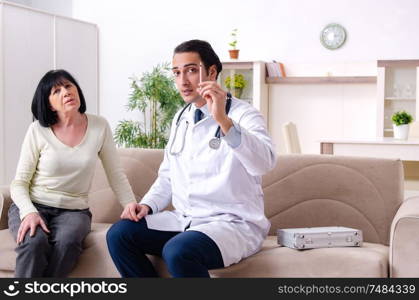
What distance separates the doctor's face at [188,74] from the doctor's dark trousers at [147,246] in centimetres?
52

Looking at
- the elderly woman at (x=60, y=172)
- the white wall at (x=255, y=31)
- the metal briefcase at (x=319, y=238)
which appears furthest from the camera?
the white wall at (x=255, y=31)

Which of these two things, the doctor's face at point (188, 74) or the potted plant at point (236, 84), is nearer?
the doctor's face at point (188, 74)

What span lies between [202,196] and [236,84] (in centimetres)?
513

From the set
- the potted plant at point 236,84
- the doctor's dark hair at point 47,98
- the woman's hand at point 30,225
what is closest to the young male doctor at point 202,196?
the woman's hand at point 30,225

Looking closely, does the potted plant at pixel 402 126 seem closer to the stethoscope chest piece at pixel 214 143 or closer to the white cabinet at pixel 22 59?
the stethoscope chest piece at pixel 214 143

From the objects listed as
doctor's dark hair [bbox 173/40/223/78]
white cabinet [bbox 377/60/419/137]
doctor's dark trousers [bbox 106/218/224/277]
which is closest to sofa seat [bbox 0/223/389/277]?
doctor's dark trousers [bbox 106/218/224/277]

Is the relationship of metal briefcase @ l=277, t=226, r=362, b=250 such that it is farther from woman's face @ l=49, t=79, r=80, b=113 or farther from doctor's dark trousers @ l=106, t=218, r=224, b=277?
woman's face @ l=49, t=79, r=80, b=113

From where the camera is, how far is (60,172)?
281cm

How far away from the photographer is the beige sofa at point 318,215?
2.39m

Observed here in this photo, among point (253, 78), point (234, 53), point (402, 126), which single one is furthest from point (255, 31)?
point (402, 126)

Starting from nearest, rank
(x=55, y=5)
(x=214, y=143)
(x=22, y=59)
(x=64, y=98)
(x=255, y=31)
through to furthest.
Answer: (x=214, y=143)
(x=64, y=98)
(x=22, y=59)
(x=255, y=31)
(x=55, y=5)

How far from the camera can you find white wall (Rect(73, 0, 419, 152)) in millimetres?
7188

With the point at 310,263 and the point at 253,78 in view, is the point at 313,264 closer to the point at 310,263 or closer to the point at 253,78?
the point at 310,263

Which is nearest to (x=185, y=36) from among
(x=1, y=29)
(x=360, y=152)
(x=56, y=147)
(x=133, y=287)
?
(x=1, y=29)
